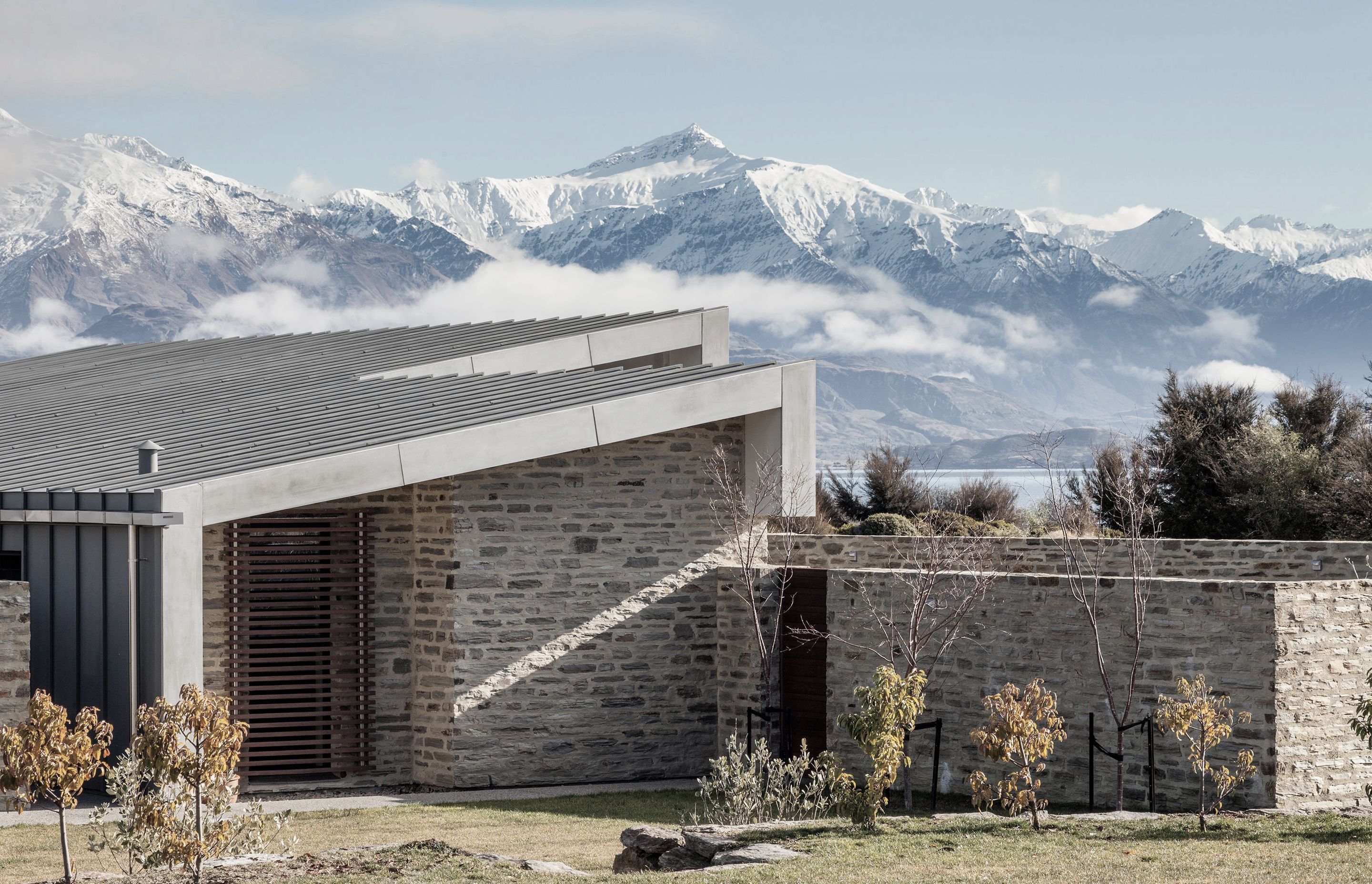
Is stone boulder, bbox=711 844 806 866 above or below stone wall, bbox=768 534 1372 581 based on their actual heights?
below

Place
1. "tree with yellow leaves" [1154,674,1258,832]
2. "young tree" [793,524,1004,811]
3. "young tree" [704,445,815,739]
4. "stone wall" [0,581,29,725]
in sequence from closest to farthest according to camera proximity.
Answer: "tree with yellow leaves" [1154,674,1258,832] → "stone wall" [0,581,29,725] → "young tree" [793,524,1004,811] → "young tree" [704,445,815,739]

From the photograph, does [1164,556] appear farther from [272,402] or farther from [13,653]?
[13,653]

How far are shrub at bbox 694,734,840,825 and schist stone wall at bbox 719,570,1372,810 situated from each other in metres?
1.96

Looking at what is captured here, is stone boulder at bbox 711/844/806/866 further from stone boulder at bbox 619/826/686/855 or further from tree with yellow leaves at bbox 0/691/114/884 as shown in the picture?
tree with yellow leaves at bbox 0/691/114/884

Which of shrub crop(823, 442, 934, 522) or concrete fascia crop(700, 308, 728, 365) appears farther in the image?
shrub crop(823, 442, 934, 522)

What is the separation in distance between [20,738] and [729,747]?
6.41m

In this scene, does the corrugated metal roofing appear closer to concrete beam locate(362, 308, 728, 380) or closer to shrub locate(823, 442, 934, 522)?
concrete beam locate(362, 308, 728, 380)

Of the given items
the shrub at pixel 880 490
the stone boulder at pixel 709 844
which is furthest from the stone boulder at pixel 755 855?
the shrub at pixel 880 490

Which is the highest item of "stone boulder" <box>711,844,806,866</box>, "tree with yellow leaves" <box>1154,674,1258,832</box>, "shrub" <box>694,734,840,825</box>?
"tree with yellow leaves" <box>1154,674,1258,832</box>

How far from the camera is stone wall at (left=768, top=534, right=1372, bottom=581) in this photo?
18375mm

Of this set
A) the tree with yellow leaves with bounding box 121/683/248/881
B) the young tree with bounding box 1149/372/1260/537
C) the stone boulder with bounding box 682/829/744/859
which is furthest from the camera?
the young tree with bounding box 1149/372/1260/537

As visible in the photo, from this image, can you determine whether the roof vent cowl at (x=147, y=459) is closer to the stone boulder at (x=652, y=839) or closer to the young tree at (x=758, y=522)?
the young tree at (x=758, y=522)

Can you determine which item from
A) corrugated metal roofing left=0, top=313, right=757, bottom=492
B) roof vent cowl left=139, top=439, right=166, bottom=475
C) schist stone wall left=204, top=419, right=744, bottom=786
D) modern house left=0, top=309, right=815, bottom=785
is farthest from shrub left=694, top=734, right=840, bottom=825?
roof vent cowl left=139, top=439, right=166, bottom=475

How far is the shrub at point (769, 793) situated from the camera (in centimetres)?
1371
